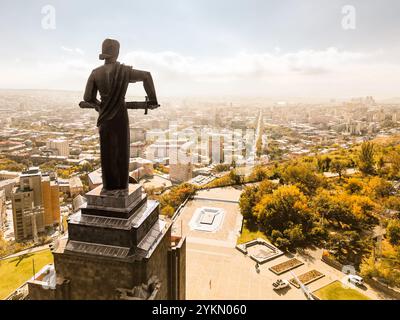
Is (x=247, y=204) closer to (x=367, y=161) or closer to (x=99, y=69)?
(x=367, y=161)

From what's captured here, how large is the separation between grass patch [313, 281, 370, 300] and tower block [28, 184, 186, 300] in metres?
11.2

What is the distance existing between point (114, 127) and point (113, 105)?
340 millimetres

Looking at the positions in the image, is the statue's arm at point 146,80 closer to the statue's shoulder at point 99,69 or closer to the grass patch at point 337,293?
the statue's shoulder at point 99,69

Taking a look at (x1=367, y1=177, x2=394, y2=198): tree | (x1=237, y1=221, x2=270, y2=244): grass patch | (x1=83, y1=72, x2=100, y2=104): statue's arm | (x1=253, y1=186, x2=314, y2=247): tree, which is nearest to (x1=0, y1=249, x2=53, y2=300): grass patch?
(x1=237, y1=221, x2=270, y2=244): grass patch

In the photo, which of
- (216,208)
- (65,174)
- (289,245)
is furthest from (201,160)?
(289,245)

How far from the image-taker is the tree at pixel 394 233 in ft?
55.2

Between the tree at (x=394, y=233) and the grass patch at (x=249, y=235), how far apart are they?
708 centimetres

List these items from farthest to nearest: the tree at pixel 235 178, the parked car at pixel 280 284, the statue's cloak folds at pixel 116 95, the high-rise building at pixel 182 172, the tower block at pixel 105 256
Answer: the high-rise building at pixel 182 172 → the tree at pixel 235 178 → the parked car at pixel 280 284 → the statue's cloak folds at pixel 116 95 → the tower block at pixel 105 256

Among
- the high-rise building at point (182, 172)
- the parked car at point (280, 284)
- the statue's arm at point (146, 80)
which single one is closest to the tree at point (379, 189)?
the parked car at point (280, 284)

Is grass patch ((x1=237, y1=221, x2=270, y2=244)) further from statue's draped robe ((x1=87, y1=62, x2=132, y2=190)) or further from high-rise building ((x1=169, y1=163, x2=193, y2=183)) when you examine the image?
high-rise building ((x1=169, y1=163, x2=193, y2=183))

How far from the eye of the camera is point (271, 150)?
55.4 m

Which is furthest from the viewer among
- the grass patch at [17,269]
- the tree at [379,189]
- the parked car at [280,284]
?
the tree at [379,189]

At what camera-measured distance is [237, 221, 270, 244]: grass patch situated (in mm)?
17673

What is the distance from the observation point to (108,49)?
4.27 m
